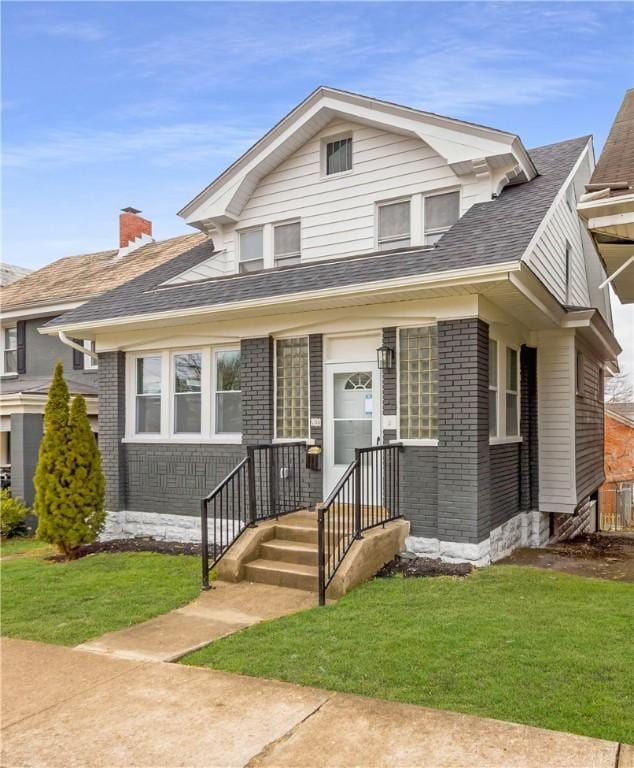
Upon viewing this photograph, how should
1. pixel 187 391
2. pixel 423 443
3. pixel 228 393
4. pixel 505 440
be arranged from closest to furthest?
pixel 423 443
pixel 505 440
pixel 228 393
pixel 187 391

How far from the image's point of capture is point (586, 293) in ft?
40.6

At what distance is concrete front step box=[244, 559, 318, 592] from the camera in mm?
6707

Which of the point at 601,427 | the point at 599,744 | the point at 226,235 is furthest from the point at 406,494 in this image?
the point at 601,427

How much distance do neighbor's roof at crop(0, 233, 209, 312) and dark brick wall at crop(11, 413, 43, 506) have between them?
3.41 m

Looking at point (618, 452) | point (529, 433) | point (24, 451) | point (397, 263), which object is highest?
point (397, 263)

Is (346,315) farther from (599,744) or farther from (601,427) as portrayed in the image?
(601,427)

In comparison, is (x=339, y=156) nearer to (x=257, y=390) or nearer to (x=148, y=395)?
(x=257, y=390)

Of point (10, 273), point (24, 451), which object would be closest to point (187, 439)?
point (24, 451)

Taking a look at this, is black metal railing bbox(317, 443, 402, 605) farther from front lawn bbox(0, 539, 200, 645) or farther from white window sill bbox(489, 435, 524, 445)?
front lawn bbox(0, 539, 200, 645)

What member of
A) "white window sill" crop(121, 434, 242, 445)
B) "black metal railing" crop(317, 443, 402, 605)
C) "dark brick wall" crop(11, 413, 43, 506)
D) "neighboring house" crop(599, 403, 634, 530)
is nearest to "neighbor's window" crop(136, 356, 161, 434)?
"white window sill" crop(121, 434, 242, 445)

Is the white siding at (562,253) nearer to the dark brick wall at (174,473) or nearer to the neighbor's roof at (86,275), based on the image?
the dark brick wall at (174,473)

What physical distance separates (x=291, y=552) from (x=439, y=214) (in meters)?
5.40

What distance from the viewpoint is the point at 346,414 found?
865 centimetres

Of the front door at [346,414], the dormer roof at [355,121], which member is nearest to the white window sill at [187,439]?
the front door at [346,414]
